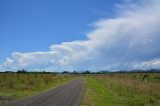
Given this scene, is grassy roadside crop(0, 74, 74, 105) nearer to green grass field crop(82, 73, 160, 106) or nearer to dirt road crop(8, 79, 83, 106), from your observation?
dirt road crop(8, 79, 83, 106)

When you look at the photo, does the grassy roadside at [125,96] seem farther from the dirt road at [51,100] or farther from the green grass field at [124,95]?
the dirt road at [51,100]

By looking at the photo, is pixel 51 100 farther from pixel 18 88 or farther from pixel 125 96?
pixel 18 88

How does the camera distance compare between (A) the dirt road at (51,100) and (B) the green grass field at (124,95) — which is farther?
(B) the green grass field at (124,95)

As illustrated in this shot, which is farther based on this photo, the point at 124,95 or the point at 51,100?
the point at 124,95

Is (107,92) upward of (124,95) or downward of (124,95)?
upward

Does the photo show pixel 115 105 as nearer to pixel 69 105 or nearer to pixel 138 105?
pixel 138 105

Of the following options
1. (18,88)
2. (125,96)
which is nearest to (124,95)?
(125,96)

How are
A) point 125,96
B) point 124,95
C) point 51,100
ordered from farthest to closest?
point 124,95
point 125,96
point 51,100

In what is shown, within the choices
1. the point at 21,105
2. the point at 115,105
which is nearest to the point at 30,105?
the point at 21,105

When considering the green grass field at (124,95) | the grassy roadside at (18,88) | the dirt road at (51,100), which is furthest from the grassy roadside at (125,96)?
the grassy roadside at (18,88)

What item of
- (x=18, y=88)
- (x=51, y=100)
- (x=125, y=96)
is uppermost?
(x=18, y=88)

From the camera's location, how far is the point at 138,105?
21172mm

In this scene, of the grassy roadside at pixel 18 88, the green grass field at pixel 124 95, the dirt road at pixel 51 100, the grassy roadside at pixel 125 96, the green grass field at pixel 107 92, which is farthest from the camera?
the grassy roadside at pixel 18 88

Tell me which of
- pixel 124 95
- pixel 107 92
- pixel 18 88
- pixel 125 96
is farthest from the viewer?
pixel 18 88
